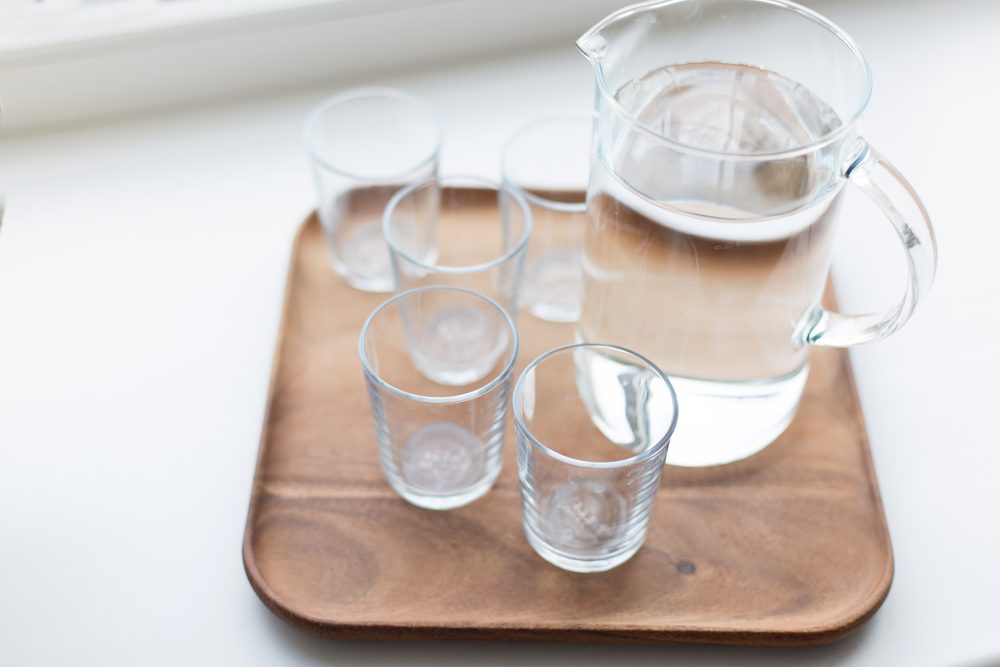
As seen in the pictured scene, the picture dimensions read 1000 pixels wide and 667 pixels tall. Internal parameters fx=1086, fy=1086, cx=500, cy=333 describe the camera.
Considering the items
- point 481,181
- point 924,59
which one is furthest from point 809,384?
point 924,59

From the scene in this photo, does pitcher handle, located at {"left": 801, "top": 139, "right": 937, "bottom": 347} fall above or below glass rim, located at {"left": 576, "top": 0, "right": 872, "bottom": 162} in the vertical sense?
below

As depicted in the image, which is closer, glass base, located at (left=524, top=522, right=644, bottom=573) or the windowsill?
glass base, located at (left=524, top=522, right=644, bottom=573)

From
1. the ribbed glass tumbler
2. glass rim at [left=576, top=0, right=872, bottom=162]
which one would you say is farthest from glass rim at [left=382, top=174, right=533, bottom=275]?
glass rim at [left=576, top=0, right=872, bottom=162]

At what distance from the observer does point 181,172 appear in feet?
2.51

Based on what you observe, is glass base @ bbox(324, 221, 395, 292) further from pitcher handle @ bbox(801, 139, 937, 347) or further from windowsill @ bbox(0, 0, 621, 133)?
pitcher handle @ bbox(801, 139, 937, 347)

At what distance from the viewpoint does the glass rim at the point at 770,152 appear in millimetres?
450

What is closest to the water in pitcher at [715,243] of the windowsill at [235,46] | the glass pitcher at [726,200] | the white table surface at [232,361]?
the glass pitcher at [726,200]

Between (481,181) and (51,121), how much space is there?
1.09ft

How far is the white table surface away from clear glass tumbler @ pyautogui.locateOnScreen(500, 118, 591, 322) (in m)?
0.07

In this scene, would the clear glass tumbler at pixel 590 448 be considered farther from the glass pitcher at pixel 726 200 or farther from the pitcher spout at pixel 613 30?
the pitcher spout at pixel 613 30

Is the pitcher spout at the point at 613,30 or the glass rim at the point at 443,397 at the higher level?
the pitcher spout at the point at 613,30

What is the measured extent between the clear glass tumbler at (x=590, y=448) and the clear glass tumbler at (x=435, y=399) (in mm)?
25

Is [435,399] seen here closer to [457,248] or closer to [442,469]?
[442,469]

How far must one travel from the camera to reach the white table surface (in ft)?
1.72
